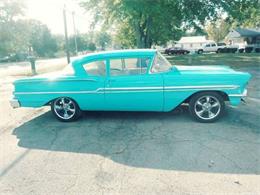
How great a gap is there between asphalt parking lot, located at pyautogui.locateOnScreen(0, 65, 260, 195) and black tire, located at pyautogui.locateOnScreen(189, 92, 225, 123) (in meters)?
0.18

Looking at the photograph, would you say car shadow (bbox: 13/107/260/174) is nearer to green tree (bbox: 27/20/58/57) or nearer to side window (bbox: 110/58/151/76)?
side window (bbox: 110/58/151/76)

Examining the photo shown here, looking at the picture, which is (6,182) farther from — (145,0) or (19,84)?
(145,0)

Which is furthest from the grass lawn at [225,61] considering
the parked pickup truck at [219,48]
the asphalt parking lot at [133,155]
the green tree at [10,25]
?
the green tree at [10,25]

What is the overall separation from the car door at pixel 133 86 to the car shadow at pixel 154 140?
41 cm

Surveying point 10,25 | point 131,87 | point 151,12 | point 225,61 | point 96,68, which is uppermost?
point 10,25

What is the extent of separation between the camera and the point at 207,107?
15.9ft

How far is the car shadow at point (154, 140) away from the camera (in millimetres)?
3383

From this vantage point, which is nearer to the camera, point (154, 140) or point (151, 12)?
point (154, 140)

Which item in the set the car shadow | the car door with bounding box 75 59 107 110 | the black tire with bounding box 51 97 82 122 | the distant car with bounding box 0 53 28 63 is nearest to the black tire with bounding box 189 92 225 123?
the car shadow

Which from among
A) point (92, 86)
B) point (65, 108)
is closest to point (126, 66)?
point (92, 86)

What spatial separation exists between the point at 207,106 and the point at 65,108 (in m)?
3.15

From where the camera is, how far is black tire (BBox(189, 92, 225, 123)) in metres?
4.83

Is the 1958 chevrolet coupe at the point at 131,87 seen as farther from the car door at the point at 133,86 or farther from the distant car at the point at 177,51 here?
the distant car at the point at 177,51

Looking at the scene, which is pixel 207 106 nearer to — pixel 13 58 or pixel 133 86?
pixel 133 86
